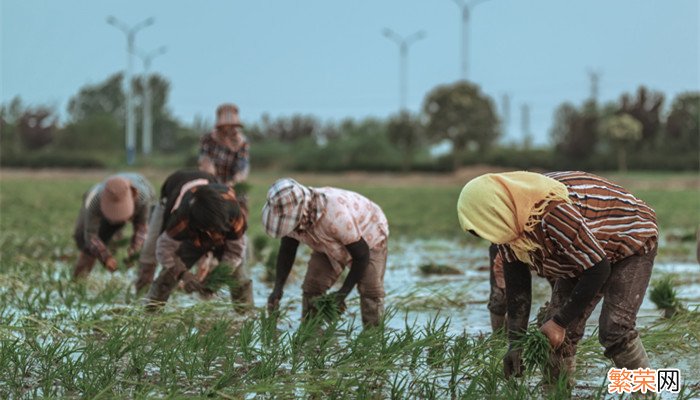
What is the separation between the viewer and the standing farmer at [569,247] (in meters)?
4.18

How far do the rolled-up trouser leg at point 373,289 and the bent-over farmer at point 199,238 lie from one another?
2.32 ft

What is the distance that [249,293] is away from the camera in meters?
7.02

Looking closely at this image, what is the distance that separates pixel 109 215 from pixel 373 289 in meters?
2.77

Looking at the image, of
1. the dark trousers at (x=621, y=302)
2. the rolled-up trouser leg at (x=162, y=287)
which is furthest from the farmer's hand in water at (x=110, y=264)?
the dark trousers at (x=621, y=302)

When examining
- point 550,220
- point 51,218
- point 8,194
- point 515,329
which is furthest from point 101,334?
point 8,194

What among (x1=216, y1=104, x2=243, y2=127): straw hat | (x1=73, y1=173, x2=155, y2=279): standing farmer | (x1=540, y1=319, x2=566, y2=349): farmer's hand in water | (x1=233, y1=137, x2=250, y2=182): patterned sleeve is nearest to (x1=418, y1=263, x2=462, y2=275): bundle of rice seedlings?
(x1=233, y1=137, x2=250, y2=182): patterned sleeve

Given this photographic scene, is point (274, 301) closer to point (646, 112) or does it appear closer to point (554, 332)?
point (554, 332)

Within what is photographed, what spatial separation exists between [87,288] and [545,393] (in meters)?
4.46

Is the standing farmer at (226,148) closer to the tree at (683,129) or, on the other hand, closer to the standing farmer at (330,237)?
the standing farmer at (330,237)

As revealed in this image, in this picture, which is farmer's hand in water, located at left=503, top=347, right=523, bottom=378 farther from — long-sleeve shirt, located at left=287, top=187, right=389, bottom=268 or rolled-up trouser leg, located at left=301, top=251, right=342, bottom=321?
rolled-up trouser leg, located at left=301, top=251, right=342, bottom=321

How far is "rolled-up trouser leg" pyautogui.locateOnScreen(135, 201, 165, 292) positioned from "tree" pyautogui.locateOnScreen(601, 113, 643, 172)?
41.3m

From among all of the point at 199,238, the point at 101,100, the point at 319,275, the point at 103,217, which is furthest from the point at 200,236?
the point at 101,100

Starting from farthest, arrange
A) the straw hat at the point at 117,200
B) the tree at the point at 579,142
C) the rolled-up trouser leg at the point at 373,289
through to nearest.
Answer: the tree at the point at 579,142
the straw hat at the point at 117,200
the rolled-up trouser leg at the point at 373,289

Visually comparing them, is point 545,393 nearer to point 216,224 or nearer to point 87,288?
point 216,224
